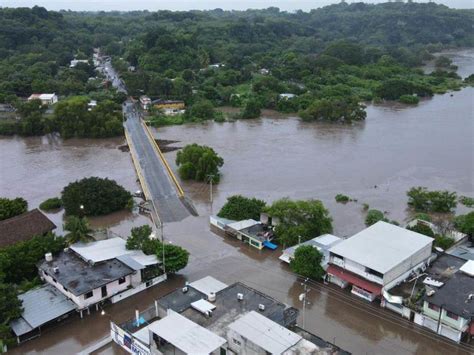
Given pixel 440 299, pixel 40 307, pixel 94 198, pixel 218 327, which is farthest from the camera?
pixel 94 198

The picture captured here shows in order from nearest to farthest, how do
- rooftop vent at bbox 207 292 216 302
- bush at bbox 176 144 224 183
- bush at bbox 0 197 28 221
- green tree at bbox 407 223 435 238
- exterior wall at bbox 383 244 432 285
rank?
rooftop vent at bbox 207 292 216 302, exterior wall at bbox 383 244 432 285, green tree at bbox 407 223 435 238, bush at bbox 0 197 28 221, bush at bbox 176 144 224 183

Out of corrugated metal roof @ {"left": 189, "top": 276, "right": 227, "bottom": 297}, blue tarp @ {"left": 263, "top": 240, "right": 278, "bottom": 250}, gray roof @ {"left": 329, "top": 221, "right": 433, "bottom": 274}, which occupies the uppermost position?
gray roof @ {"left": 329, "top": 221, "right": 433, "bottom": 274}

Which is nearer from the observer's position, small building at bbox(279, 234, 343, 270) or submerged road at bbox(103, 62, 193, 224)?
small building at bbox(279, 234, 343, 270)

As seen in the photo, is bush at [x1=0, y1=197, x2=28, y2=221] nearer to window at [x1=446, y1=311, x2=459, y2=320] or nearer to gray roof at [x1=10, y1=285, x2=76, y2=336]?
gray roof at [x1=10, y1=285, x2=76, y2=336]

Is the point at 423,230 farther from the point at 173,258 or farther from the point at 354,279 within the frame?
the point at 173,258

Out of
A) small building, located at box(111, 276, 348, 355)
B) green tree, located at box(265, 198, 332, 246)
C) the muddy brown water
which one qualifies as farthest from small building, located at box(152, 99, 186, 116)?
small building, located at box(111, 276, 348, 355)

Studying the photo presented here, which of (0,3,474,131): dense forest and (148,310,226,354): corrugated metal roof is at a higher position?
(0,3,474,131): dense forest

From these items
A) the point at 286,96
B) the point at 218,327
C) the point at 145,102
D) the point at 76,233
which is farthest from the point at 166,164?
the point at 286,96

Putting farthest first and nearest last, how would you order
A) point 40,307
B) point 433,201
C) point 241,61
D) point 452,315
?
point 241,61 → point 433,201 → point 40,307 → point 452,315

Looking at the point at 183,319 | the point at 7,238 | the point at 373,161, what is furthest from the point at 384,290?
the point at 373,161
